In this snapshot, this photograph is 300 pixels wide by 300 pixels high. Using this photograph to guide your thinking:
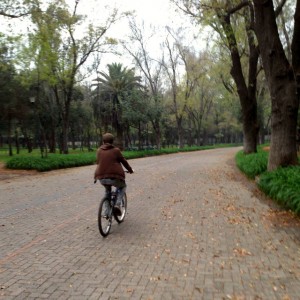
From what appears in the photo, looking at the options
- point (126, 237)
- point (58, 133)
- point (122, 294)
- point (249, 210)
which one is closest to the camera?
point (122, 294)

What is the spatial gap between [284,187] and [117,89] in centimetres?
3206

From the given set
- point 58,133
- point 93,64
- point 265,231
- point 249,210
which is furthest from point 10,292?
point 58,133

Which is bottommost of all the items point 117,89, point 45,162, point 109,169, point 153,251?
point 153,251

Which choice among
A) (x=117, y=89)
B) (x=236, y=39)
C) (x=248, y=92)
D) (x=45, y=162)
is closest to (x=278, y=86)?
(x=236, y=39)

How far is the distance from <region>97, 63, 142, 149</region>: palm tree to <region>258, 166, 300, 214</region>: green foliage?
28.0 metres

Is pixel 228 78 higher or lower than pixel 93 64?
lower

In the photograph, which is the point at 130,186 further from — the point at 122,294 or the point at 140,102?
the point at 140,102

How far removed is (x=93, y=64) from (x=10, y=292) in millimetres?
33918

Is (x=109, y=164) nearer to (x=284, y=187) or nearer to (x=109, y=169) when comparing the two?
(x=109, y=169)

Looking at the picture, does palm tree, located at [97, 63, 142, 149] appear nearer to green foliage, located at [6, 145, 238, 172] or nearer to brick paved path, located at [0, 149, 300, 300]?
green foliage, located at [6, 145, 238, 172]

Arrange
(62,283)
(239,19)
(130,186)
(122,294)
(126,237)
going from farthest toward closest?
(239,19), (130,186), (126,237), (62,283), (122,294)

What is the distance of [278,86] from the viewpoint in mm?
11547

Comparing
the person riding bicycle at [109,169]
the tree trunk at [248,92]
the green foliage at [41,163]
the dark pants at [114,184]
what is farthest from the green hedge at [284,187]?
the green foliage at [41,163]

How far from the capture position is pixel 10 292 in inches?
157
